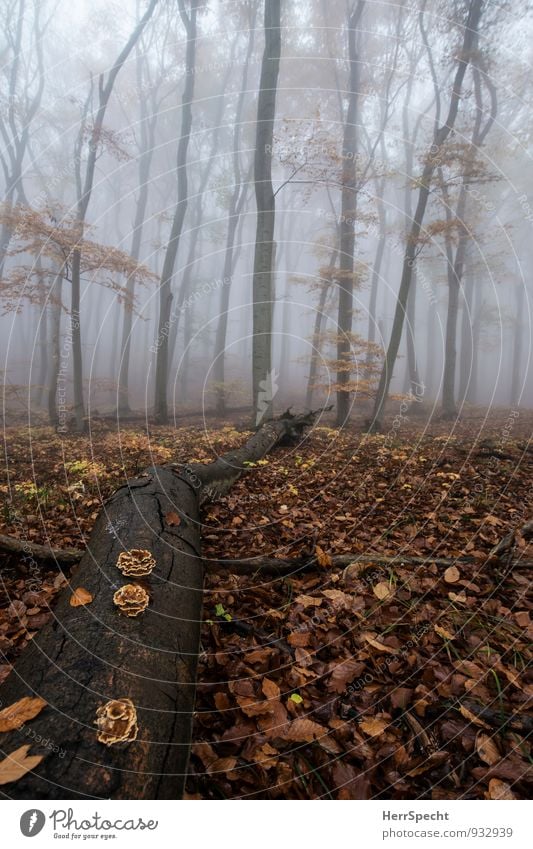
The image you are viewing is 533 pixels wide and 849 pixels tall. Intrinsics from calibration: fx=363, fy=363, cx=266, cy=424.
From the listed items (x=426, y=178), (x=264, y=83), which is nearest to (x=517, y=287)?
(x=426, y=178)

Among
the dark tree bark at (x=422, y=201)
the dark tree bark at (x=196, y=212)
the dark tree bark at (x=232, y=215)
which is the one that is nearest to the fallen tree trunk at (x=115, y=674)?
the dark tree bark at (x=422, y=201)

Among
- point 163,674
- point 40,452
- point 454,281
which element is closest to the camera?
point 163,674

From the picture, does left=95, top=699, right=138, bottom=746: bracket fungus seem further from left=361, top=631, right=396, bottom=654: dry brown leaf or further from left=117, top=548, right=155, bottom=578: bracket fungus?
left=361, top=631, right=396, bottom=654: dry brown leaf

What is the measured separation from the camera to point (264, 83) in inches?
409

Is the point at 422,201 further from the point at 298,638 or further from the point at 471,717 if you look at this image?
the point at 471,717

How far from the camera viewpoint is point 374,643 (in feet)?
8.59

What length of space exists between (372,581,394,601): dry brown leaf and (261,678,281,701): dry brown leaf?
3.89ft

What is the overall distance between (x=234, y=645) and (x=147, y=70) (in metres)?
32.0

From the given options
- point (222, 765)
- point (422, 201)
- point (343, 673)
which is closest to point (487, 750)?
point (343, 673)

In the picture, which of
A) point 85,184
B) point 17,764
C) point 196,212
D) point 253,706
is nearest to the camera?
point 17,764

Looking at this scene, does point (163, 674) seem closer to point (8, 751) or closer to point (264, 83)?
point (8, 751)

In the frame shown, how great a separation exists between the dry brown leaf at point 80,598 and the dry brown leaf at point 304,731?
4.60 ft

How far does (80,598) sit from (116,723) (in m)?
0.93

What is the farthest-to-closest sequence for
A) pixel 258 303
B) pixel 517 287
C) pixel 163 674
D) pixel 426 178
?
pixel 517 287
pixel 426 178
pixel 258 303
pixel 163 674
